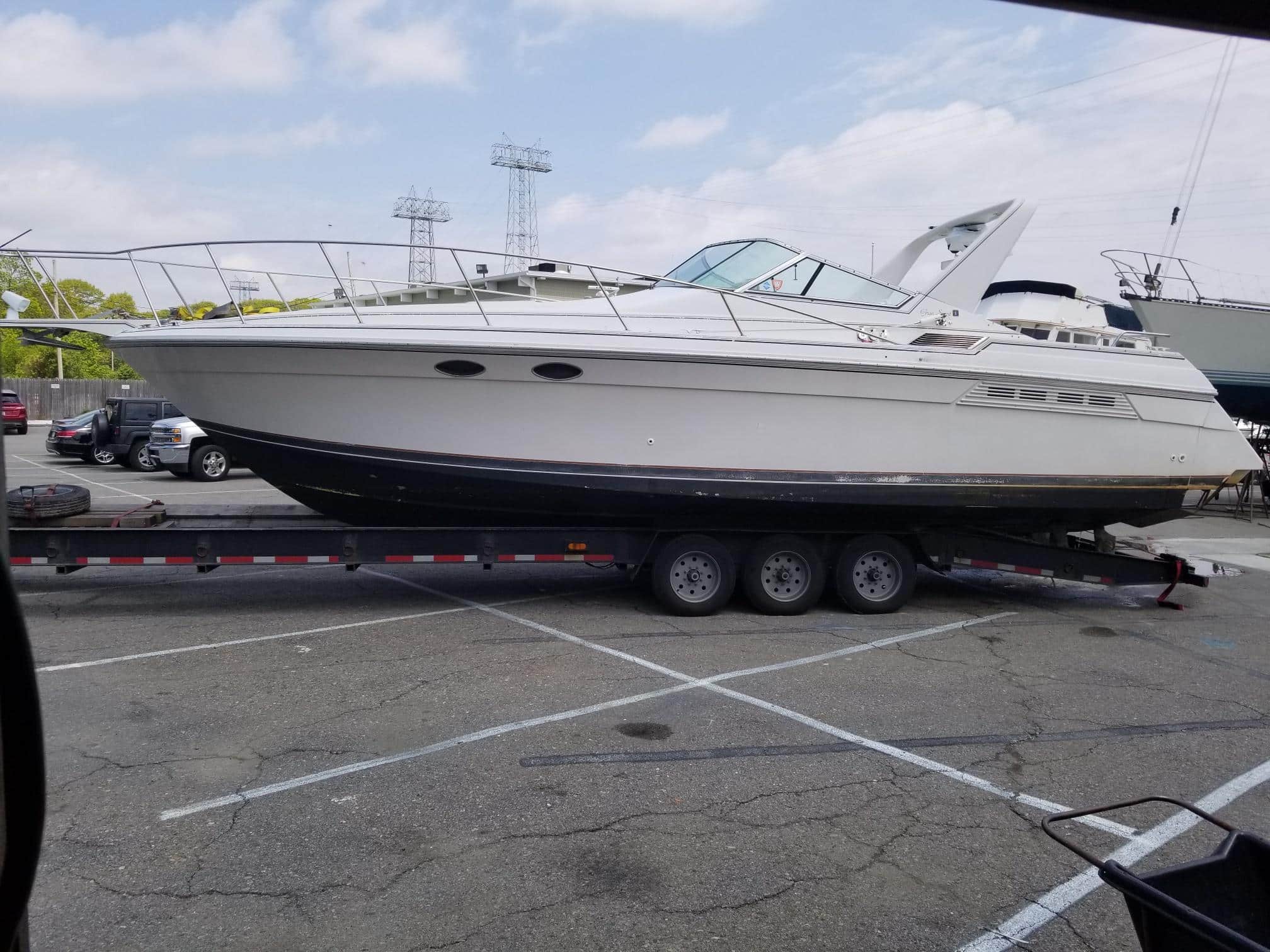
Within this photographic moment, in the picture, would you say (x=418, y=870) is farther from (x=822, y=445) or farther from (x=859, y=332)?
(x=859, y=332)

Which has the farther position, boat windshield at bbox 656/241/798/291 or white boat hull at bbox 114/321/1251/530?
boat windshield at bbox 656/241/798/291

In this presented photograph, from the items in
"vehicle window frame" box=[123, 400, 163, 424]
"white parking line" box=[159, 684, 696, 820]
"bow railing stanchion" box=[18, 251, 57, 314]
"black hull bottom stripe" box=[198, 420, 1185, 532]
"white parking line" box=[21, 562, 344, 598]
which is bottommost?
"white parking line" box=[159, 684, 696, 820]

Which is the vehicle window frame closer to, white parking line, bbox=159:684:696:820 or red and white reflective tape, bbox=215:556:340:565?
red and white reflective tape, bbox=215:556:340:565

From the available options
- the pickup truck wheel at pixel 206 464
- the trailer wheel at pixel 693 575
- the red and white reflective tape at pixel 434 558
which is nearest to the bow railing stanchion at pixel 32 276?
the red and white reflective tape at pixel 434 558

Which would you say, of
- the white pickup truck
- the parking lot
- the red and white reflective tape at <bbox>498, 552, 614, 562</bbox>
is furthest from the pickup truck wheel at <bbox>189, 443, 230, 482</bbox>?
the red and white reflective tape at <bbox>498, 552, 614, 562</bbox>

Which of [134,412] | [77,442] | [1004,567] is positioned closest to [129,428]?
[134,412]

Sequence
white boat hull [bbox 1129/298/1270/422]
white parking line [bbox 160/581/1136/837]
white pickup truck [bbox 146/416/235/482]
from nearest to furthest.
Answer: white parking line [bbox 160/581/1136/837] < white pickup truck [bbox 146/416/235/482] < white boat hull [bbox 1129/298/1270/422]

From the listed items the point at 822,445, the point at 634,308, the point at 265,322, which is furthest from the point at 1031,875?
the point at 265,322

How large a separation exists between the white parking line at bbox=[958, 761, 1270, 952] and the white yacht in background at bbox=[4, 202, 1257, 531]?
3501 millimetres

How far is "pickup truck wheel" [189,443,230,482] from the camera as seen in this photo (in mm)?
16188

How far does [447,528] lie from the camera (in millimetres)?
7539

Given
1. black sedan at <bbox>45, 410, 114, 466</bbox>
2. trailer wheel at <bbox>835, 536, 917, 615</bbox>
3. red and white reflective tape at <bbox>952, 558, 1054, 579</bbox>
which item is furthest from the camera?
black sedan at <bbox>45, 410, 114, 466</bbox>

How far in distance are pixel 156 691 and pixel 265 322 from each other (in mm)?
2990

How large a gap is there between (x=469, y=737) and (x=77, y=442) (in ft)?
58.1
